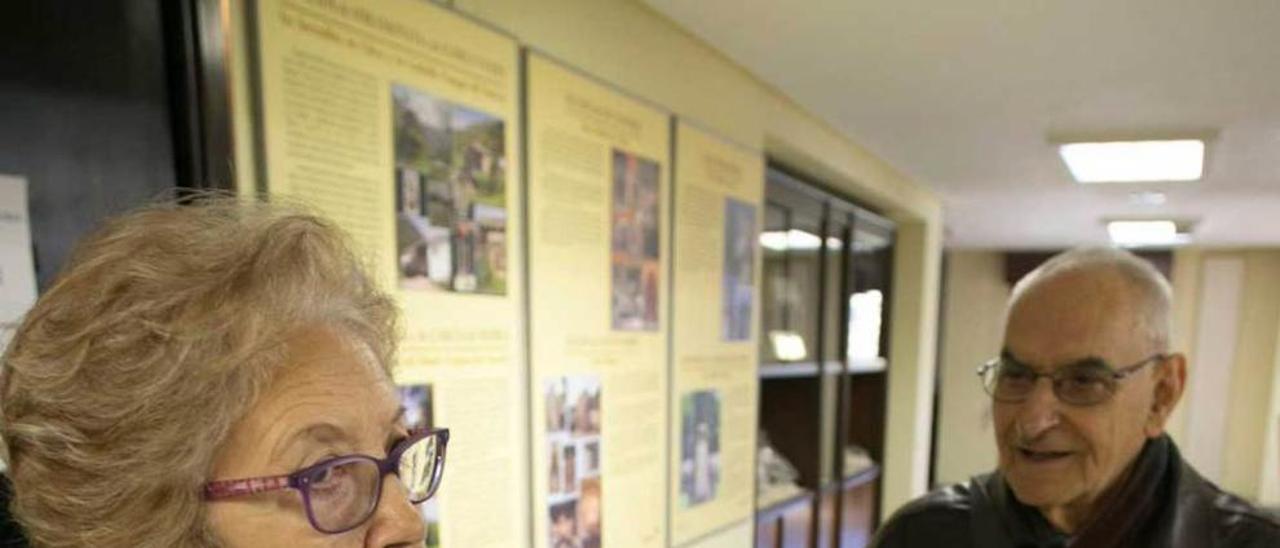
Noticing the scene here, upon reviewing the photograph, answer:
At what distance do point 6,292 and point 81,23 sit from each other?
31cm

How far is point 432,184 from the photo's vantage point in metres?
1.13

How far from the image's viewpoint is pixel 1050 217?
4680 mm

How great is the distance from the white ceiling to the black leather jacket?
95 centimetres

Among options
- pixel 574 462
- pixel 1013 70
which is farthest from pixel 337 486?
pixel 1013 70

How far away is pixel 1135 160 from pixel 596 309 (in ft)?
8.24

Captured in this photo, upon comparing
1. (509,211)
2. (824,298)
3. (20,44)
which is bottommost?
(824,298)

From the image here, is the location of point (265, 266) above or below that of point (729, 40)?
below

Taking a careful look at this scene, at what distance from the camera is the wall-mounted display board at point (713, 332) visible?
71.8 inches

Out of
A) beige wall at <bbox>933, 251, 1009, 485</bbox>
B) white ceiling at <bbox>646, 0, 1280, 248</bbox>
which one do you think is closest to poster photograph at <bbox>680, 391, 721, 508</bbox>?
white ceiling at <bbox>646, 0, 1280, 248</bbox>

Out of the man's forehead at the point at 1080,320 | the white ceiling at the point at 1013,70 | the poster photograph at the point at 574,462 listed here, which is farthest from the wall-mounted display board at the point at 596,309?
the man's forehead at the point at 1080,320

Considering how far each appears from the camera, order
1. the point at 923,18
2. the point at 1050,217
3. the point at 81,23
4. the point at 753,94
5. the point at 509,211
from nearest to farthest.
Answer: the point at 81,23, the point at 509,211, the point at 923,18, the point at 753,94, the point at 1050,217

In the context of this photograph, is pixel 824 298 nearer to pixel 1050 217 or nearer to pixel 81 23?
pixel 1050 217

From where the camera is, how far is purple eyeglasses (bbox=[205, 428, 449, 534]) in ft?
1.89

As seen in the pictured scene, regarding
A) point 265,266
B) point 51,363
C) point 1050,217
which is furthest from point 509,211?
point 1050,217
